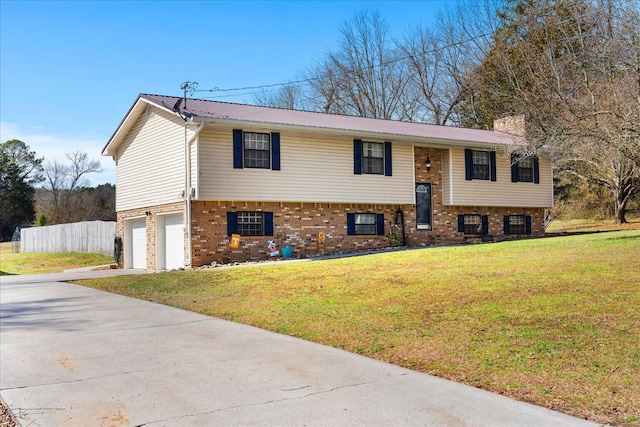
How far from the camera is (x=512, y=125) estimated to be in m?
25.6

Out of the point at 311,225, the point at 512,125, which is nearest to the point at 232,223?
the point at 311,225

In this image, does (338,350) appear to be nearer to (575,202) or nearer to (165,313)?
(165,313)

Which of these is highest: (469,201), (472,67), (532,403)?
(472,67)

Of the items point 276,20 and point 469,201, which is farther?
point 469,201

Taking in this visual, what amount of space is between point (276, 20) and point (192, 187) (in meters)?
6.53

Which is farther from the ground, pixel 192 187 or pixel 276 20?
pixel 276 20

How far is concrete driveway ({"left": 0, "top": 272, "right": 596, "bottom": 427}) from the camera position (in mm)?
4906

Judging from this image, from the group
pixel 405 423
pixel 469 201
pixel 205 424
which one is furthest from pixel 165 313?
pixel 469 201

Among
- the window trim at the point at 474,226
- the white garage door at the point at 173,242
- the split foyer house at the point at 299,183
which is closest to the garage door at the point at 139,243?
the split foyer house at the point at 299,183

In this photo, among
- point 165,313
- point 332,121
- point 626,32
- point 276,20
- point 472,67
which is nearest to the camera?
point 165,313

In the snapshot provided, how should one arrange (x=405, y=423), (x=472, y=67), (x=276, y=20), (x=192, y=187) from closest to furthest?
(x=405, y=423) < (x=192, y=187) < (x=276, y=20) < (x=472, y=67)

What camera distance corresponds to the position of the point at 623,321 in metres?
7.17

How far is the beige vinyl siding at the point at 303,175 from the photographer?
19.0m

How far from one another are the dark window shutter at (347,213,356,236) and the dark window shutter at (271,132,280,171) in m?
3.46
